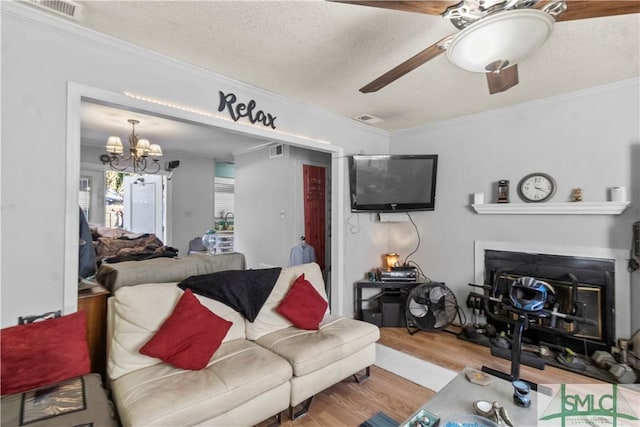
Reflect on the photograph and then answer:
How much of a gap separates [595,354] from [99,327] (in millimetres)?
3992

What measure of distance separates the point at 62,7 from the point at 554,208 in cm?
408

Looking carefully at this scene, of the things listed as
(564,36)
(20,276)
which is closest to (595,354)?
(564,36)

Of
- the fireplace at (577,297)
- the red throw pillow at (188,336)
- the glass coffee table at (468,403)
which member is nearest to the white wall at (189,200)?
the red throw pillow at (188,336)

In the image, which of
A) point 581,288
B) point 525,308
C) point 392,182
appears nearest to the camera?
point 525,308

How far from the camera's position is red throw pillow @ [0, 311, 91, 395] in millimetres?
1455

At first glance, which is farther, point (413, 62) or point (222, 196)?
point (222, 196)

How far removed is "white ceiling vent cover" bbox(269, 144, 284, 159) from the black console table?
7.21 ft

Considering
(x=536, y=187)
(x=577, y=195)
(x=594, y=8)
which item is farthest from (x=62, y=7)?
(x=577, y=195)

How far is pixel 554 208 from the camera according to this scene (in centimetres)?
295

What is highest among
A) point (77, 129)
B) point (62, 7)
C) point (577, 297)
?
point (62, 7)

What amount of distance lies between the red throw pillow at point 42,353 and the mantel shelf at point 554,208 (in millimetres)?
3711

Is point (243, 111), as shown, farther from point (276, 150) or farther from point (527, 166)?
point (527, 166)

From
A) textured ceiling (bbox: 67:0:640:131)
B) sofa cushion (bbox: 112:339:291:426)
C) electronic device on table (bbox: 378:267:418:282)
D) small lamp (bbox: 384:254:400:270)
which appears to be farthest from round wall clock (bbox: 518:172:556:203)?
sofa cushion (bbox: 112:339:291:426)

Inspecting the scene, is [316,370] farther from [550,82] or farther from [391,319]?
[550,82]
